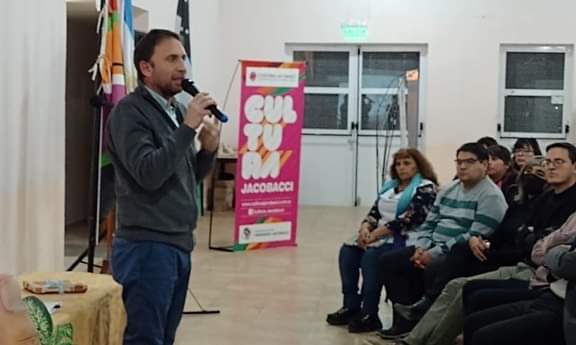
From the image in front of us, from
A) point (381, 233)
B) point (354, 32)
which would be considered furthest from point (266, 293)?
point (354, 32)

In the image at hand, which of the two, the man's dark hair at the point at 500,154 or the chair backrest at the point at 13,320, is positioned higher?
the man's dark hair at the point at 500,154

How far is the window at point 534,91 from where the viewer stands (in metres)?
10.2

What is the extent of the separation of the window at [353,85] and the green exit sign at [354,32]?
0.23m

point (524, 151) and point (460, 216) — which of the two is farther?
point (524, 151)

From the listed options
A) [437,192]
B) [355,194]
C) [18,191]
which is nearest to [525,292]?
[437,192]

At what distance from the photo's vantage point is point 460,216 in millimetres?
4023

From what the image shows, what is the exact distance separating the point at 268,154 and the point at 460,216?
3.18m

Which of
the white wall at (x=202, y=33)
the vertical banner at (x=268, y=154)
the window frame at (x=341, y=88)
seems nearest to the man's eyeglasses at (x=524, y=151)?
the vertical banner at (x=268, y=154)

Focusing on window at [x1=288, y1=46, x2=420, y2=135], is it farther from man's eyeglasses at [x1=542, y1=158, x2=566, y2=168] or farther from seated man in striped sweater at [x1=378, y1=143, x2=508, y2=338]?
man's eyeglasses at [x1=542, y1=158, x2=566, y2=168]

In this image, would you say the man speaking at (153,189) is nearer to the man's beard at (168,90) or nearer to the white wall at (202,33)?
the man's beard at (168,90)

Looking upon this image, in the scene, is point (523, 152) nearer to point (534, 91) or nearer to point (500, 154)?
point (500, 154)

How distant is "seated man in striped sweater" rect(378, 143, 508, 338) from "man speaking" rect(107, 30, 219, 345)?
2072mm

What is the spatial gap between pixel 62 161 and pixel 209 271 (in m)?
1.85

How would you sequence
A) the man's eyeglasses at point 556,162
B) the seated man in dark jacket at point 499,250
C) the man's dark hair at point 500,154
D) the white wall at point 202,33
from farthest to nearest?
the white wall at point 202,33, the man's dark hair at point 500,154, the seated man in dark jacket at point 499,250, the man's eyeglasses at point 556,162
